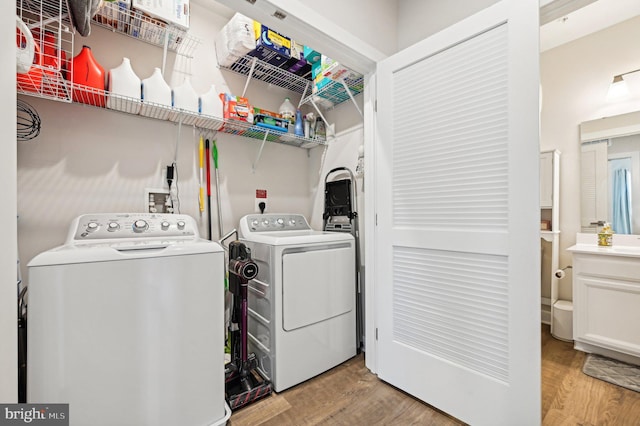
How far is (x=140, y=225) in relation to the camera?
1.58 m

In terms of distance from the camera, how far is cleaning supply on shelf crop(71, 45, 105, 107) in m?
1.47

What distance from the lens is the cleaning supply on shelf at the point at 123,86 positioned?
1546 mm

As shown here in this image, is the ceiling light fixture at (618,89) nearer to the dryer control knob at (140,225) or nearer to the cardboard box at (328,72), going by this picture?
the cardboard box at (328,72)

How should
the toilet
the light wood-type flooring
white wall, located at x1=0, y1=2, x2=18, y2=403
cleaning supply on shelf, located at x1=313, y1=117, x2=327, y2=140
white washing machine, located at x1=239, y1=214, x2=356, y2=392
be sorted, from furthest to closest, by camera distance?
cleaning supply on shelf, located at x1=313, y1=117, x2=327, y2=140 < the toilet < white washing machine, located at x1=239, y1=214, x2=356, y2=392 < the light wood-type flooring < white wall, located at x1=0, y1=2, x2=18, y2=403

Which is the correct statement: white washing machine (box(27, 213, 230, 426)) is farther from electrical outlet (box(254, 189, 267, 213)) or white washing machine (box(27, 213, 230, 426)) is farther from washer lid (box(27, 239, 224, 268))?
electrical outlet (box(254, 189, 267, 213))

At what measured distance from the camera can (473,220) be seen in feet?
4.39

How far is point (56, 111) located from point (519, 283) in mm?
2676

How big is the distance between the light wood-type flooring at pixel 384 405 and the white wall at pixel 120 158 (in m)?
1.32

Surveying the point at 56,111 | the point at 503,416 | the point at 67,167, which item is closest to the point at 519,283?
the point at 503,416

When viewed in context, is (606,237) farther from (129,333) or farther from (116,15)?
(116,15)

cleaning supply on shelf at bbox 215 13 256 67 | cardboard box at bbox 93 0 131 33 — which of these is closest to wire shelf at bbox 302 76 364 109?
cleaning supply on shelf at bbox 215 13 256 67

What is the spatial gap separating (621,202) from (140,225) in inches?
146

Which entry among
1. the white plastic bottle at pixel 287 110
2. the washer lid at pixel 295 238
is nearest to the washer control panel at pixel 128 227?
the washer lid at pixel 295 238

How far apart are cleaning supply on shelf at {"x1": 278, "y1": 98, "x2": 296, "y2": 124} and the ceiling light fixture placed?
2.80m
